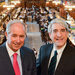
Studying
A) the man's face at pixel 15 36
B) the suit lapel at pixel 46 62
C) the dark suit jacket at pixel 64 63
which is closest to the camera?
the man's face at pixel 15 36

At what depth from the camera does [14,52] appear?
1.75 metres

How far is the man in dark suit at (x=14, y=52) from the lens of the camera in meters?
1.70

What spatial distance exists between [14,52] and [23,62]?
0.14 meters

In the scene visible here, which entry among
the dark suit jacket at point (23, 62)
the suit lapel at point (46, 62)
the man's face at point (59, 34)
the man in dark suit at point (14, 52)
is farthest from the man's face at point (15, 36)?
the suit lapel at point (46, 62)

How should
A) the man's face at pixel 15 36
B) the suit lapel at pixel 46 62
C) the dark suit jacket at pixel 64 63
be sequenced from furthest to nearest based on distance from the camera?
the suit lapel at pixel 46 62
the dark suit jacket at pixel 64 63
the man's face at pixel 15 36

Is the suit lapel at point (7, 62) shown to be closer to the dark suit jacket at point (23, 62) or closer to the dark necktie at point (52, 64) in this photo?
the dark suit jacket at point (23, 62)

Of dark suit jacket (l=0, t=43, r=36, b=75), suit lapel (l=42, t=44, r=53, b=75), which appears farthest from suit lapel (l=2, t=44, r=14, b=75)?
suit lapel (l=42, t=44, r=53, b=75)

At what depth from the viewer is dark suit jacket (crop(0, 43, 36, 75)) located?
5.65ft

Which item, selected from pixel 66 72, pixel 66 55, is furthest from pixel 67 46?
pixel 66 72

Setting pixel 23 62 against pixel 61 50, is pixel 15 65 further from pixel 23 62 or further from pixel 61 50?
pixel 61 50

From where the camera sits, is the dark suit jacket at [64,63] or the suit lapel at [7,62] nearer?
the suit lapel at [7,62]

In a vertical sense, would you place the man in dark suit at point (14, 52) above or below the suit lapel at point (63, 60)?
above

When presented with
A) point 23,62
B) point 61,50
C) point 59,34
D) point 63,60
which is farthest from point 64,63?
point 23,62

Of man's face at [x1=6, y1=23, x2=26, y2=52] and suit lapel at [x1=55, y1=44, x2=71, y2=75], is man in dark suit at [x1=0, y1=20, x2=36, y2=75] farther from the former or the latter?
suit lapel at [x1=55, y1=44, x2=71, y2=75]
